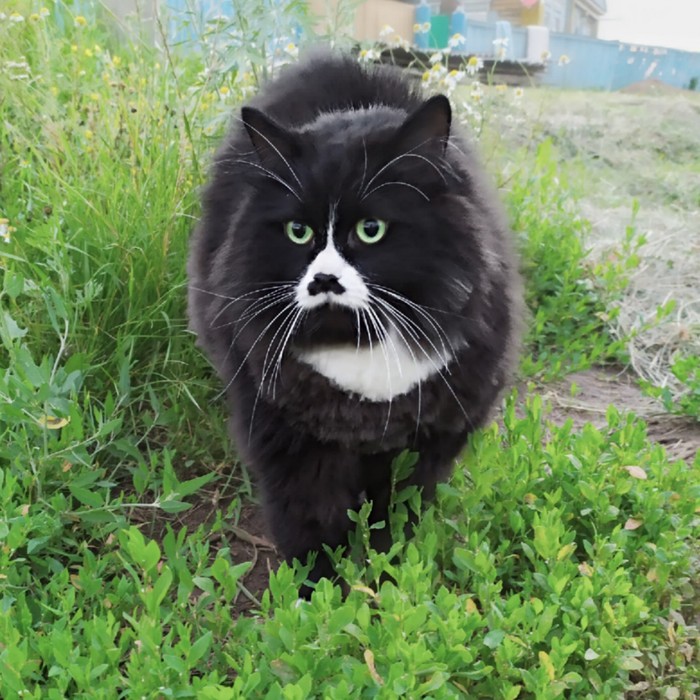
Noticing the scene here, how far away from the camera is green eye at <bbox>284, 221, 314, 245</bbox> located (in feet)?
4.26

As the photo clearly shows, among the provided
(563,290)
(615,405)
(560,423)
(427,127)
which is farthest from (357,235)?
(563,290)

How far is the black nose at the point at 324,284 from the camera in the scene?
1230 mm

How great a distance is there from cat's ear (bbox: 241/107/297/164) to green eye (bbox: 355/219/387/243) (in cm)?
20

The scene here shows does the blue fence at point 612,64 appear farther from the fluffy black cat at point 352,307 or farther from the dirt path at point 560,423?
the fluffy black cat at point 352,307

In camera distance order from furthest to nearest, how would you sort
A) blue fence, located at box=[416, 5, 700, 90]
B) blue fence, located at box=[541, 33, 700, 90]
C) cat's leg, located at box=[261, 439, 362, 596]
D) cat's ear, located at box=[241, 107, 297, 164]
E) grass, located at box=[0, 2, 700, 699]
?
blue fence, located at box=[541, 33, 700, 90]
blue fence, located at box=[416, 5, 700, 90]
cat's leg, located at box=[261, 439, 362, 596]
cat's ear, located at box=[241, 107, 297, 164]
grass, located at box=[0, 2, 700, 699]

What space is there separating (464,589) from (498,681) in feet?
0.95

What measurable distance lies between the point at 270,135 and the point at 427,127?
29 cm

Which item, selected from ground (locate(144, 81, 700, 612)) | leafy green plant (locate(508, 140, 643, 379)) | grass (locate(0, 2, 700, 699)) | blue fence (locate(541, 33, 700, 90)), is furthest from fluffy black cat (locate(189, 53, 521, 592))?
blue fence (locate(541, 33, 700, 90))

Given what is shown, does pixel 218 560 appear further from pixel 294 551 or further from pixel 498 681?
pixel 498 681

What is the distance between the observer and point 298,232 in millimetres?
1314

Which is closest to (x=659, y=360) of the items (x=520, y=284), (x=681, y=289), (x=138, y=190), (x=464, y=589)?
(x=681, y=289)

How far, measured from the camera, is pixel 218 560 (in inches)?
53.1

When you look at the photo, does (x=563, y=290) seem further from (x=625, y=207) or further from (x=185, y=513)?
(x=625, y=207)

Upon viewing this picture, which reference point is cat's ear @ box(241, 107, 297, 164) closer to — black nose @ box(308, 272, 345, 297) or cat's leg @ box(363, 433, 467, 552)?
black nose @ box(308, 272, 345, 297)
